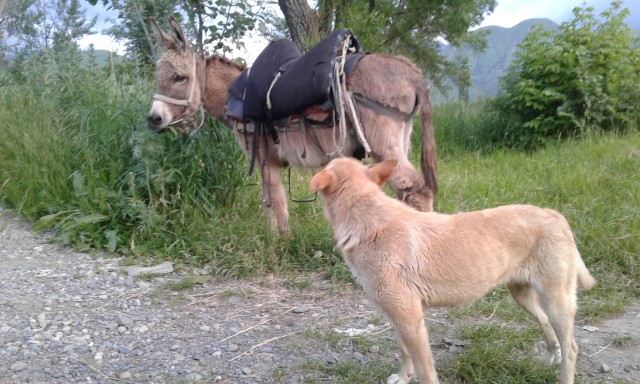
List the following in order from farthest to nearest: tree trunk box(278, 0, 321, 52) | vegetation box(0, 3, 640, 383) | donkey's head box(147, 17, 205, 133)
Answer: tree trunk box(278, 0, 321, 52) < donkey's head box(147, 17, 205, 133) < vegetation box(0, 3, 640, 383)

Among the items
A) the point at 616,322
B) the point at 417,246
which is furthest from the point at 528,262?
the point at 616,322

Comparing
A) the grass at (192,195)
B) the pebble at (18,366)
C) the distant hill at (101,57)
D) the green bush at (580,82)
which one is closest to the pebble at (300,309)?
the grass at (192,195)

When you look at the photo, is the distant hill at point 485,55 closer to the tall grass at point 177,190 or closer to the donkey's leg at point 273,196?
the tall grass at point 177,190

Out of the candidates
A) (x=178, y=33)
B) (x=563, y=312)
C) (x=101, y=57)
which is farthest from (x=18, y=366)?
(x=101, y=57)

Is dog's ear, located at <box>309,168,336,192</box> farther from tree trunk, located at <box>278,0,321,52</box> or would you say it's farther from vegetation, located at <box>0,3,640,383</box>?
tree trunk, located at <box>278,0,321,52</box>

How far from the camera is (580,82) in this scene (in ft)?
30.5

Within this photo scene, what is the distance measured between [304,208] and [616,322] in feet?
10.6

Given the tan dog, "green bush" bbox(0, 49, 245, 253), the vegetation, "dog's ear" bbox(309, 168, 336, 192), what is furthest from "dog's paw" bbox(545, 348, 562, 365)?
"green bush" bbox(0, 49, 245, 253)

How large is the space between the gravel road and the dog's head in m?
1.15

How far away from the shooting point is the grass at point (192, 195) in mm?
4988

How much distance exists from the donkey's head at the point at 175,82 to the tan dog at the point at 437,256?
2838mm

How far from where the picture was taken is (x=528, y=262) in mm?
3146

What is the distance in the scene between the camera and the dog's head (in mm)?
3158

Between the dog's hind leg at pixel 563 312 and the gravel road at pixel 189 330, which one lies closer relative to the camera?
the dog's hind leg at pixel 563 312
